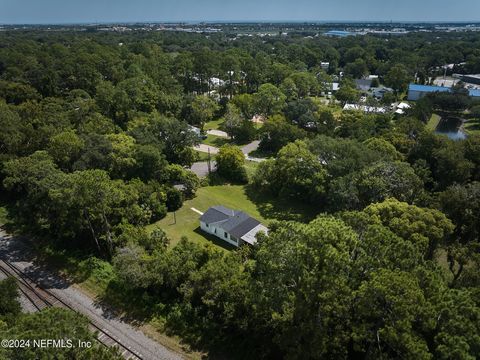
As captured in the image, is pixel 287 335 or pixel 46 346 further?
pixel 287 335

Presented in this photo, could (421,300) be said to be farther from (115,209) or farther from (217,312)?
(115,209)

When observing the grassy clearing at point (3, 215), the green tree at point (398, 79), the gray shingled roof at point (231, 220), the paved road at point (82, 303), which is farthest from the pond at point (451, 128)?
the grassy clearing at point (3, 215)

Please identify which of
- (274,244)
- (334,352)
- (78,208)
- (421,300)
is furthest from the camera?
(78,208)

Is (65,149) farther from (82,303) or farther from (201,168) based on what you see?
(82,303)

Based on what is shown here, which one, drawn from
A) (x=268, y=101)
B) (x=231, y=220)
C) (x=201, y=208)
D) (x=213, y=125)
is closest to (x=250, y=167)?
(x=201, y=208)

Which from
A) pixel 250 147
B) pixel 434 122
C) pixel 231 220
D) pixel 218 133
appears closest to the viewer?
pixel 231 220

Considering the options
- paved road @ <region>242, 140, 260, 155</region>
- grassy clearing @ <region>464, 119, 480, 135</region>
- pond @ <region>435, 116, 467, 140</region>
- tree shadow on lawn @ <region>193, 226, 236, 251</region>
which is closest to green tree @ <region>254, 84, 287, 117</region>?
paved road @ <region>242, 140, 260, 155</region>

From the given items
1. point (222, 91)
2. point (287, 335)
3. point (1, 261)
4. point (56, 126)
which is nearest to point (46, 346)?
point (287, 335)
